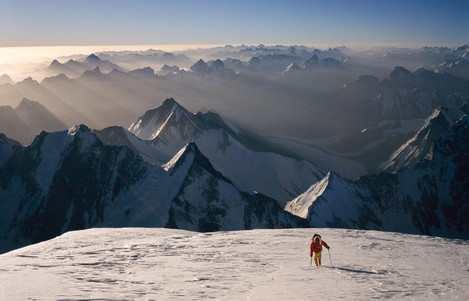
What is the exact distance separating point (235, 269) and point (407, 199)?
18023cm

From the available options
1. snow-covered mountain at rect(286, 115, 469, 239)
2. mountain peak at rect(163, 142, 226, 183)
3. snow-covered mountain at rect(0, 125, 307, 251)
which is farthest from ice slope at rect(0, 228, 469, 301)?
snow-covered mountain at rect(286, 115, 469, 239)

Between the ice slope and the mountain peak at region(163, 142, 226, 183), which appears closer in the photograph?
the ice slope

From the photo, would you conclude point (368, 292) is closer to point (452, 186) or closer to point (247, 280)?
point (247, 280)

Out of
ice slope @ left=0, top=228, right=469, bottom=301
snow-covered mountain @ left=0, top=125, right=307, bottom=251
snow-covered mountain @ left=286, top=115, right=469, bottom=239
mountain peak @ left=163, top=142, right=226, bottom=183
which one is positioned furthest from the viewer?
snow-covered mountain @ left=286, top=115, right=469, bottom=239

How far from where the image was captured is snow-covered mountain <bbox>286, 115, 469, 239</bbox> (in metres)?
170

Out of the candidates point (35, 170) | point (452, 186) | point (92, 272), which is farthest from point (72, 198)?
point (452, 186)

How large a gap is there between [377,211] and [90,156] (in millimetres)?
132044

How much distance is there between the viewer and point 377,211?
18000cm

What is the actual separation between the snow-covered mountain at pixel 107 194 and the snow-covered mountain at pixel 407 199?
4468 centimetres

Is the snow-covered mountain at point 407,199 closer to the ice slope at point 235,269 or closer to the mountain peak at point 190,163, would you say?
the mountain peak at point 190,163

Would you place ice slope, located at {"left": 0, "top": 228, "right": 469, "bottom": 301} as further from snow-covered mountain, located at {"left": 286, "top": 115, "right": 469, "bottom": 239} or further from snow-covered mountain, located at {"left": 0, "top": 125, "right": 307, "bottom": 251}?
snow-covered mountain, located at {"left": 286, "top": 115, "right": 469, "bottom": 239}

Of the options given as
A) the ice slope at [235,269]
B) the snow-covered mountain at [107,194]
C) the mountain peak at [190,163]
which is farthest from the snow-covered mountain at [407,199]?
the ice slope at [235,269]

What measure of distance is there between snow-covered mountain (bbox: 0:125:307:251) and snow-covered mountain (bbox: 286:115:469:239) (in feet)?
147

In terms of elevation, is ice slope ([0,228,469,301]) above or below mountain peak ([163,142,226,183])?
below
